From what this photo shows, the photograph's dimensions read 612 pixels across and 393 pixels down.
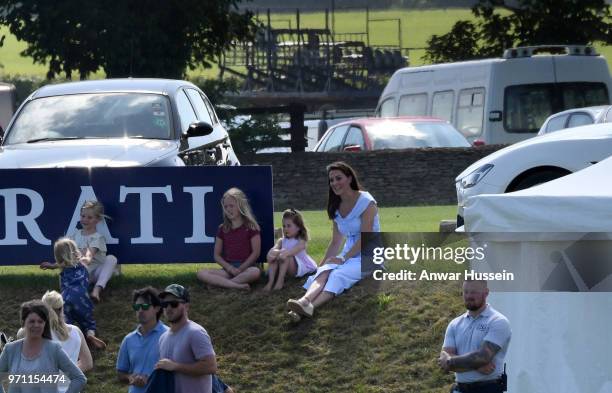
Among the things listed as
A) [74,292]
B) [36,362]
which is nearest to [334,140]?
[74,292]

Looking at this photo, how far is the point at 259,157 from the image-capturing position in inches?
1061

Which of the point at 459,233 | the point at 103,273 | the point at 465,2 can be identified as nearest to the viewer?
the point at 459,233

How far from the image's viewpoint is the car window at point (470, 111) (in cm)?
2870

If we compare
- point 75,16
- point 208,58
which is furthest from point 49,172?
point 208,58

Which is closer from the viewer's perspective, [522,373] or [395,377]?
[522,373]

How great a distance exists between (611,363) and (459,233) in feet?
6.39

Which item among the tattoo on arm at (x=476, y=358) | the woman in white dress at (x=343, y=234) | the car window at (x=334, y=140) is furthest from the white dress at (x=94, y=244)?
the car window at (x=334, y=140)

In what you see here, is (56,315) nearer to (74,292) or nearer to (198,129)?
(74,292)

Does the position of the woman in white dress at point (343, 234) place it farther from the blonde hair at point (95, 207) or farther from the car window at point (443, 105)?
the car window at point (443, 105)

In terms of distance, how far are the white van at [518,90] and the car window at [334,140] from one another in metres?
2.26

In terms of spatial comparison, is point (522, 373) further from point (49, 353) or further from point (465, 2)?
point (465, 2)

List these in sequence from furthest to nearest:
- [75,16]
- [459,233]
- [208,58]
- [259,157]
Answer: [208,58] < [75,16] < [259,157] < [459,233]

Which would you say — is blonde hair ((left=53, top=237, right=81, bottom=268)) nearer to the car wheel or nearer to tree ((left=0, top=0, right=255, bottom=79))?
the car wheel

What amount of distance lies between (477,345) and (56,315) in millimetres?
3299
